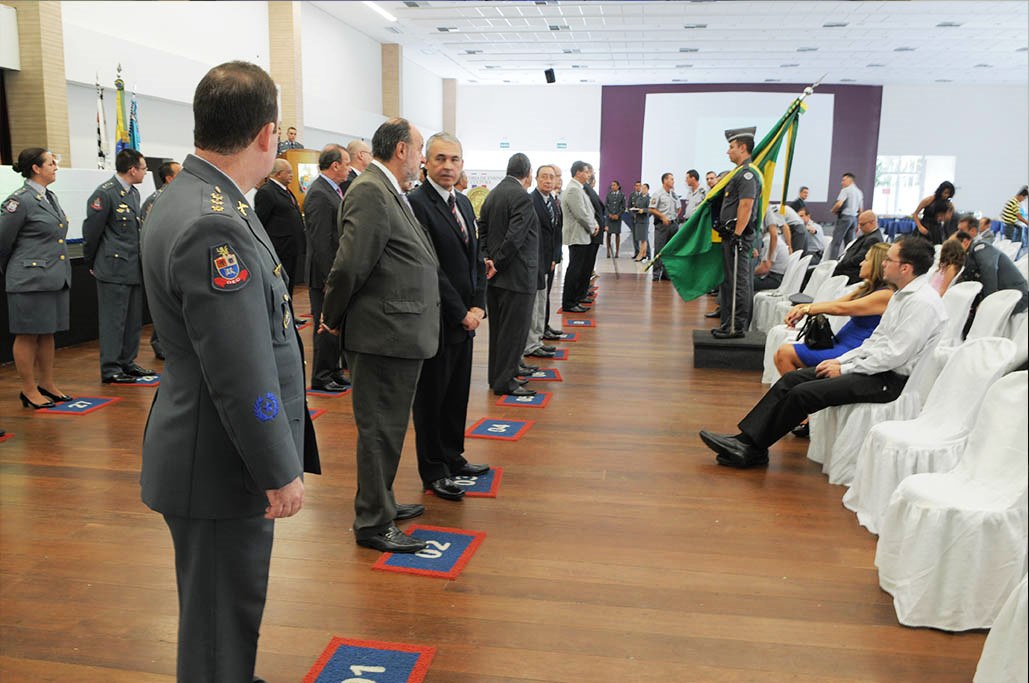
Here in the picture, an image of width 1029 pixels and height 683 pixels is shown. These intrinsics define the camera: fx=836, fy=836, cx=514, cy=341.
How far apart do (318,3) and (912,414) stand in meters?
12.6

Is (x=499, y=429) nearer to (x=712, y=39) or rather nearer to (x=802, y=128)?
(x=712, y=39)

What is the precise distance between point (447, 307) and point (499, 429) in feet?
5.01

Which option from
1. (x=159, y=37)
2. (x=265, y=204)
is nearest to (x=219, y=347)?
(x=265, y=204)

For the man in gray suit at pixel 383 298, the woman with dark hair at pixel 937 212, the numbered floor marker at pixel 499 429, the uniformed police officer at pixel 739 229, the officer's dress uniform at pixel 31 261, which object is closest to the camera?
the man in gray suit at pixel 383 298

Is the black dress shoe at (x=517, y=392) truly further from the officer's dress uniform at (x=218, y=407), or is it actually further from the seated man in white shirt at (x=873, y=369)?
the officer's dress uniform at (x=218, y=407)

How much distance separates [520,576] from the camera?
2916mm

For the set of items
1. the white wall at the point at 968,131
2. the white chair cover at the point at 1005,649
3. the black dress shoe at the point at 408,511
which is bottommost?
the black dress shoe at the point at 408,511

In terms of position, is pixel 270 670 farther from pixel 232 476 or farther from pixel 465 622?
pixel 232 476

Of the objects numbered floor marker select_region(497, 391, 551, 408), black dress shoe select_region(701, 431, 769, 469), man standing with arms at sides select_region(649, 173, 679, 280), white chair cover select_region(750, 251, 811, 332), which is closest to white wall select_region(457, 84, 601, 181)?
man standing with arms at sides select_region(649, 173, 679, 280)

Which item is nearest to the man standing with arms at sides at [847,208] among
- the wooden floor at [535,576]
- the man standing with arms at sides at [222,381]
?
the wooden floor at [535,576]

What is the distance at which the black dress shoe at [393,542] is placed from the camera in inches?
121

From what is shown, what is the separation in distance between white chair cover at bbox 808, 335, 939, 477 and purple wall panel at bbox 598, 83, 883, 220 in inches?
710

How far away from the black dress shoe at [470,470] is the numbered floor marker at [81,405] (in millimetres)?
2503

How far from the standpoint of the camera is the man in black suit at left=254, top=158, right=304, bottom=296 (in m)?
6.03
